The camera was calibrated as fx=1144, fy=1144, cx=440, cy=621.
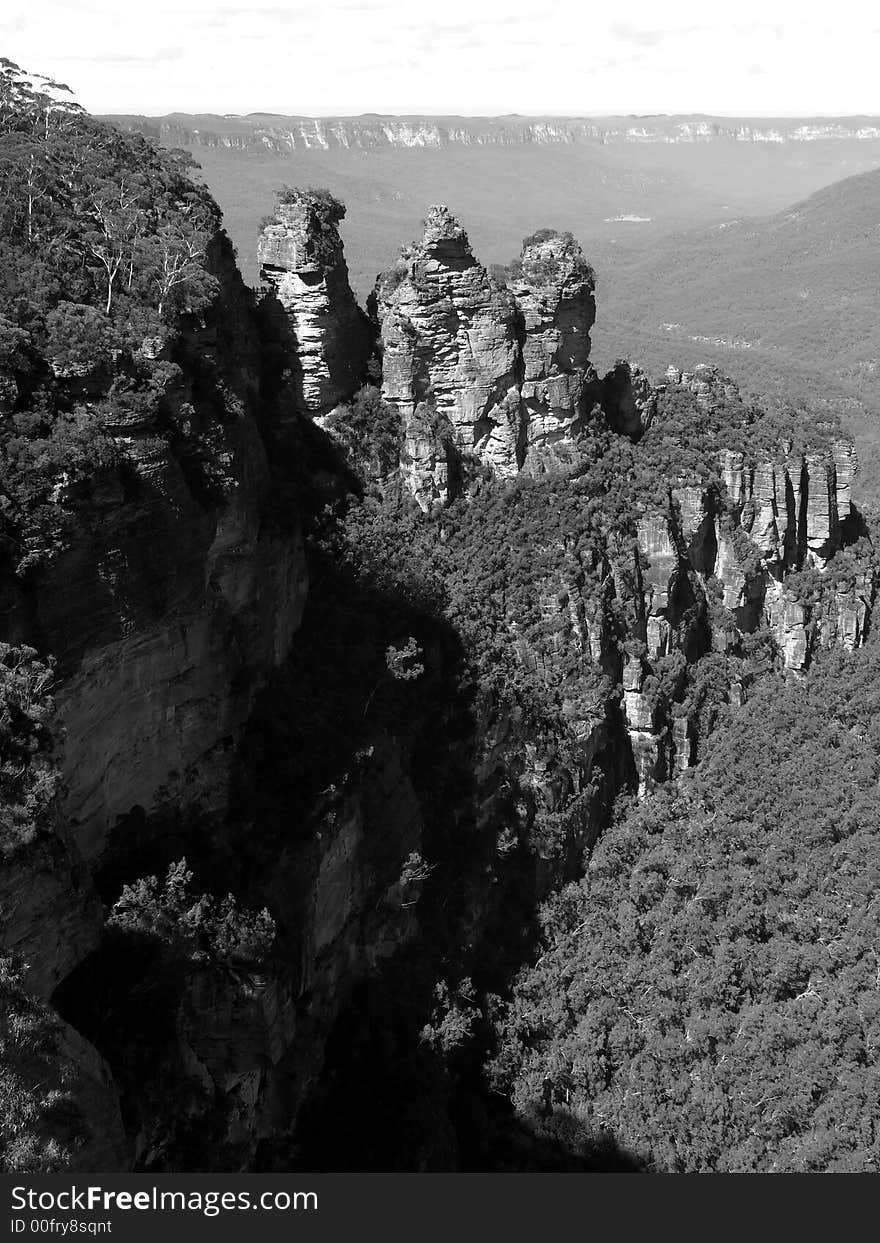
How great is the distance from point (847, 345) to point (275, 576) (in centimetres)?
7720

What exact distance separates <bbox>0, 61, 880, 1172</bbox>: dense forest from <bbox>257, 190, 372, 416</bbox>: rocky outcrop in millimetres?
621

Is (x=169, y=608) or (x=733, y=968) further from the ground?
(x=169, y=608)

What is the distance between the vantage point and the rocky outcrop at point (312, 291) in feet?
119

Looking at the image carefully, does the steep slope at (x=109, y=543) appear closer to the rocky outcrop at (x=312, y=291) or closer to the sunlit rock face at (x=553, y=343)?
the rocky outcrop at (x=312, y=291)

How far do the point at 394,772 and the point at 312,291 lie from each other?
16.5m

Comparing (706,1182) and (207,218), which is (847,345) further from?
(706,1182)

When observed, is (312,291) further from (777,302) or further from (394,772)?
(777,302)

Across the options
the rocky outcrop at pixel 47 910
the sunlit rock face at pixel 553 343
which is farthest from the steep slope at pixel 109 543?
the sunlit rock face at pixel 553 343

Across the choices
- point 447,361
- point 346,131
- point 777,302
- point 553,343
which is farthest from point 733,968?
point 346,131

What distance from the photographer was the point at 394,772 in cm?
2950

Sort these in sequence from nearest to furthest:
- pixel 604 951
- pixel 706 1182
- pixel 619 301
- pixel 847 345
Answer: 1. pixel 706 1182
2. pixel 604 951
3. pixel 847 345
4. pixel 619 301

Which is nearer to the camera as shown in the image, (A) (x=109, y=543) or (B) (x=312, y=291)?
(A) (x=109, y=543)

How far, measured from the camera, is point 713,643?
40688 millimetres

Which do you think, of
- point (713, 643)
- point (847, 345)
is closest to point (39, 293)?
point (713, 643)
